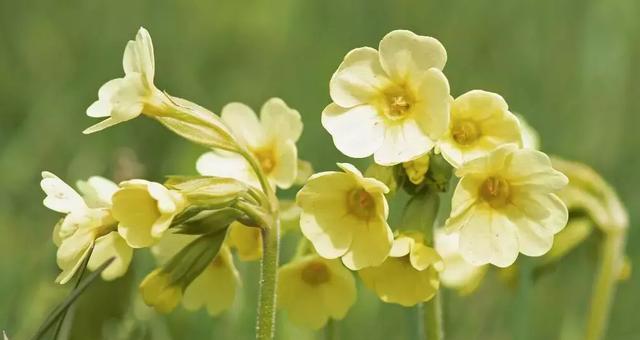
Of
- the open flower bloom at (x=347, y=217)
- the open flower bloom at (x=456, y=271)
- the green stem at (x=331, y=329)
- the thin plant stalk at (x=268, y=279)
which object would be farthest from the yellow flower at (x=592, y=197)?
the thin plant stalk at (x=268, y=279)

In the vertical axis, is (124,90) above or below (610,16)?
above

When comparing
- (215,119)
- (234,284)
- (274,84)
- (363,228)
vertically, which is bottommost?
(274,84)

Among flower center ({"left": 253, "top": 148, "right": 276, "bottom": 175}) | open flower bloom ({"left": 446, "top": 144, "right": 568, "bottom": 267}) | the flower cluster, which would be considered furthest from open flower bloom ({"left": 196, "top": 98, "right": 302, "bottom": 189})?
open flower bloom ({"left": 446, "top": 144, "right": 568, "bottom": 267})

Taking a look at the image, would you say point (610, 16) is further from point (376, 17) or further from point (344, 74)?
point (344, 74)

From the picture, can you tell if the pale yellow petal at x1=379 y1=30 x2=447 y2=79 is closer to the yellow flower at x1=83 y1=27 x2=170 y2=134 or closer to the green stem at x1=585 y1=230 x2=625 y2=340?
the yellow flower at x1=83 y1=27 x2=170 y2=134

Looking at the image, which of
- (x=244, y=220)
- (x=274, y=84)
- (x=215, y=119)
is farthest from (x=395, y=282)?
(x=274, y=84)

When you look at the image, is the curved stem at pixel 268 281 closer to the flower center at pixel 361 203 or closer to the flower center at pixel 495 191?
the flower center at pixel 361 203
